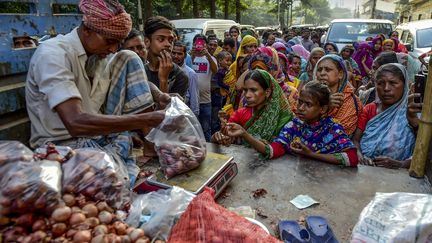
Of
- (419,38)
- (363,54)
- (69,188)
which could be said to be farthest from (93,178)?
(419,38)

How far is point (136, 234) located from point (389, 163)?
88.3 inches

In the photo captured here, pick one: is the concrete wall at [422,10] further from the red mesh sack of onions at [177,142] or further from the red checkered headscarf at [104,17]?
the red checkered headscarf at [104,17]

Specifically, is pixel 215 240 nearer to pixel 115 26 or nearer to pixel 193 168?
pixel 193 168

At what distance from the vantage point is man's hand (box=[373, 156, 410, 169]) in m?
2.60

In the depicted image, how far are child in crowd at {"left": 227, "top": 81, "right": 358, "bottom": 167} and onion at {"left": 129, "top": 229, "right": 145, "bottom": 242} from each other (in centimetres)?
138

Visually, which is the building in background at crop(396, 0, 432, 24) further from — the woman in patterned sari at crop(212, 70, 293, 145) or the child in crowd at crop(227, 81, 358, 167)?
the child in crowd at crop(227, 81, 358, 167)

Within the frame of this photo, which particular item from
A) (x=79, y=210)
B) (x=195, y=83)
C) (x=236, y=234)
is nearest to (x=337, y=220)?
(x=236, y=234)

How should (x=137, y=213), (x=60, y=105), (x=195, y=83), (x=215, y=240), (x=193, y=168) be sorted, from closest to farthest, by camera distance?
(x=215, y=240), (x=137, y=213), (x=60, y=105), (x=193, y=168), (x=195, y=83)

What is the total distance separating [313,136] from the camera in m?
2.57

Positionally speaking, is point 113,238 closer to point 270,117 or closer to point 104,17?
point 104,17

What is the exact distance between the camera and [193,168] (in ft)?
6.69

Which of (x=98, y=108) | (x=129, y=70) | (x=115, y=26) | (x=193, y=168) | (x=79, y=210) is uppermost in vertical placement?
(x=115, y=26)

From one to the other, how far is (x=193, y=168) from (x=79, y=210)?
0.90m

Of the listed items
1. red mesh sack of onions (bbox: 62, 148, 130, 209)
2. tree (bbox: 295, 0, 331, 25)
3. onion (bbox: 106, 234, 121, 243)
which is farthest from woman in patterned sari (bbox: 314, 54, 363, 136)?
tree (bbox: 295, 0, 331, 25)
